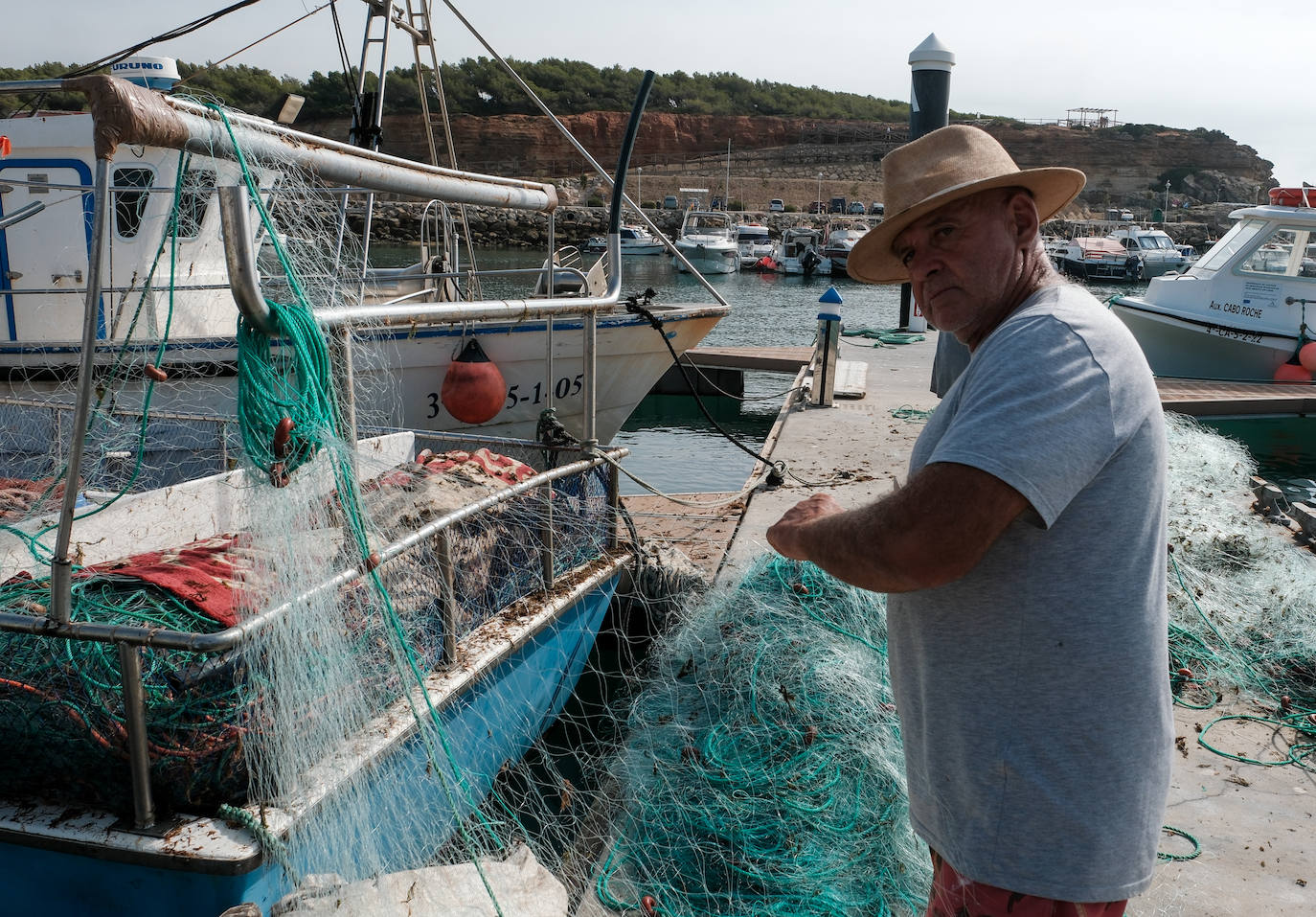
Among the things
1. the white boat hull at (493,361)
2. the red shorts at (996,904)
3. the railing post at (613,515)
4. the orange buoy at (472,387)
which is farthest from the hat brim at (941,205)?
the orange buoy at (472,387)

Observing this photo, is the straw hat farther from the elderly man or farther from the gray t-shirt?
the gray t-shirt

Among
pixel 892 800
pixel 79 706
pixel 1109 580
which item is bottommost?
pixel 892 800

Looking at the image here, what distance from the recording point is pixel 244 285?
2.08 metres

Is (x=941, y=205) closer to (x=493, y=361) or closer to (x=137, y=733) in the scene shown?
(x=137, y=733)

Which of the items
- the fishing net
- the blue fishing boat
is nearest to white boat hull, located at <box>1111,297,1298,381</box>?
the fishing net

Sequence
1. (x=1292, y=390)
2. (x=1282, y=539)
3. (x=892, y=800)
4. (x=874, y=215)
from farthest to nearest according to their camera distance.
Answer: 1. (x=874, y=215)
2. (x=1292, y=390)
3. (x=1282, y=539)
4. (x=892, y=800)

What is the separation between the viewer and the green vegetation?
69.3 m

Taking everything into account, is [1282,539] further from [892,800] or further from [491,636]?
[491,636]

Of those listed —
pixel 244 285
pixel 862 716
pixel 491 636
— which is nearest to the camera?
pixel 244 285

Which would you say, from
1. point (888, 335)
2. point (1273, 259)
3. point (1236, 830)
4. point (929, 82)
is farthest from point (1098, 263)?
point (1236, 830)

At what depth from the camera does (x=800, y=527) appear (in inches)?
70.0

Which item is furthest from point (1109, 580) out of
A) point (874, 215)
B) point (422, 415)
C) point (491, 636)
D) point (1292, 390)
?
point (874, 215)

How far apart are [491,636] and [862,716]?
151 cm

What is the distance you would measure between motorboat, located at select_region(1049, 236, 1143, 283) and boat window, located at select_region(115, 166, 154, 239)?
38737 mm
